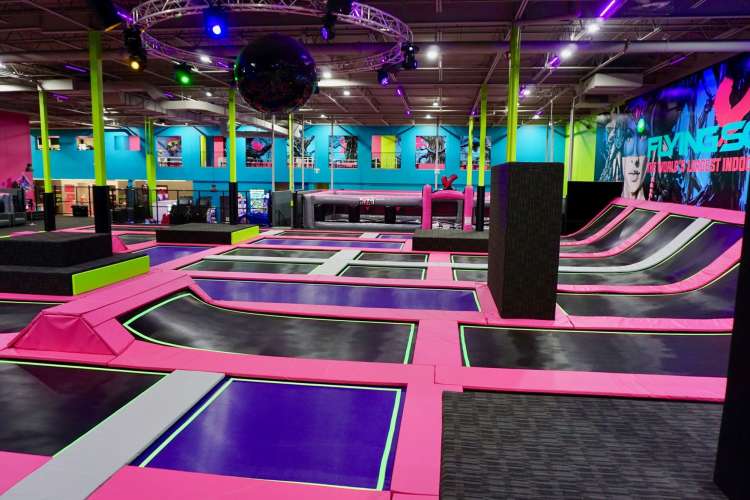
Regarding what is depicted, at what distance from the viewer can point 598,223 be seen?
1045 cm

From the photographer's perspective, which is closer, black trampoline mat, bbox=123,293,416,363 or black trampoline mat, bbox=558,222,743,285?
black trampoline mat, bbox=123,293,416,363

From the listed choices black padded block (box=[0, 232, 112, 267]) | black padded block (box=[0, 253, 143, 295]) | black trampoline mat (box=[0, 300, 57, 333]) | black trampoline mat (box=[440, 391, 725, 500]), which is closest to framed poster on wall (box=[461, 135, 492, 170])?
black padded block (box=[0, 232, 112, 267])

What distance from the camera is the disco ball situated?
3.92 metres

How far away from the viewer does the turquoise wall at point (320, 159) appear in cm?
1962

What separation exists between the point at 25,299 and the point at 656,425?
5.71 m

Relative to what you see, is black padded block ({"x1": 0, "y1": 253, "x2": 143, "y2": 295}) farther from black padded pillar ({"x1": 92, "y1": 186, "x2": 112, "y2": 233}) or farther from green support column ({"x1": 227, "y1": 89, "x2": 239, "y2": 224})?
green support column ({"x1": 227, "y1": 89, "x2": 239, "y2": 224})

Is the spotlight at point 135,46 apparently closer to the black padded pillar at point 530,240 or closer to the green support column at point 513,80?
the black padded pillar at point 530,240

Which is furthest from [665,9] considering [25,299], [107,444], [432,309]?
[25,299]

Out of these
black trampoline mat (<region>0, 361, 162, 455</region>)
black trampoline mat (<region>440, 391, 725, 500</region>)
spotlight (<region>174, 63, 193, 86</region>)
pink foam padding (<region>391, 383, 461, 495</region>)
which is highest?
spotlight (<region>174, 63, 193, 86</region>)

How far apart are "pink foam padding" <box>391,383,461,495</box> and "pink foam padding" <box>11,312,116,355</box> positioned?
213cm

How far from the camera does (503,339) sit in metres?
3.92

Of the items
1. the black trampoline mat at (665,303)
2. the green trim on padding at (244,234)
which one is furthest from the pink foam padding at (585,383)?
the green trim on padding at (244,234)

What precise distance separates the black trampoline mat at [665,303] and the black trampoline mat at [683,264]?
24.6 inches

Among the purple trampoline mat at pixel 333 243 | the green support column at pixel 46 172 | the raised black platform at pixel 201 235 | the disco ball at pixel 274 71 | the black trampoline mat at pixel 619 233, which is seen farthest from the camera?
the green support column at pixel 46 172
